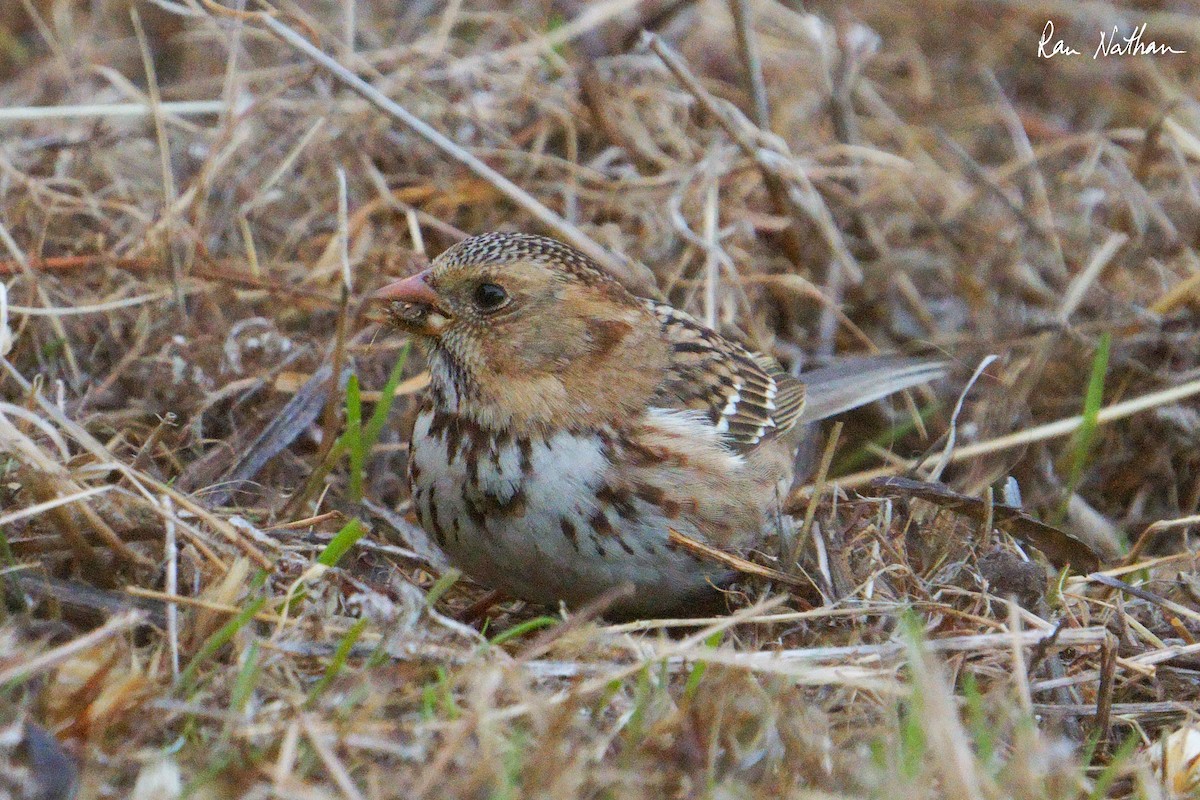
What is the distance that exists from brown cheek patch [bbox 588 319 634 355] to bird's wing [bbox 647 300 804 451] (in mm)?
163

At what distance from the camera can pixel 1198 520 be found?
357 centimetres

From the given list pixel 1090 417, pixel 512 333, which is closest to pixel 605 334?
pixel 512 333

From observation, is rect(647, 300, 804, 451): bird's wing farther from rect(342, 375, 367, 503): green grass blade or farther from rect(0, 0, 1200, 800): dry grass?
rect(342, 375, 367, 503): green grass blade

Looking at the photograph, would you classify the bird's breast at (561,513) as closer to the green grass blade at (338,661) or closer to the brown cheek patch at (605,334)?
the brown cheek patch at (605,334)

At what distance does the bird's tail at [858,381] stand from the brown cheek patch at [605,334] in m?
0.81

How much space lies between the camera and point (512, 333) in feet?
10.3

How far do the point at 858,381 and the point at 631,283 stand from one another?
2.49 feet

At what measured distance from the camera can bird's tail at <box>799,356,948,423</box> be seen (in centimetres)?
398

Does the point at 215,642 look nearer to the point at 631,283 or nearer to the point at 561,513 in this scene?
the point at 561,513

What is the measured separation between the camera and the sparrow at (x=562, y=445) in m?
3.01

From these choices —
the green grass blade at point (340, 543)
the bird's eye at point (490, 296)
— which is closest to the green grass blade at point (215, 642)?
the green grass blade at point (340, 543)

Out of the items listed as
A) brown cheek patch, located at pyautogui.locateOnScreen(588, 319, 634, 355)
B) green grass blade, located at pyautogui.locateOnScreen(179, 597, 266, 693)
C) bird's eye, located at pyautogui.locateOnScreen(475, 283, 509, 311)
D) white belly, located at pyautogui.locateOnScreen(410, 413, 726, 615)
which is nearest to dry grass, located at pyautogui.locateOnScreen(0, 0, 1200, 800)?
green grass blade, located at pyautogui.locateOnScreen(179, 597, 266, 693)
